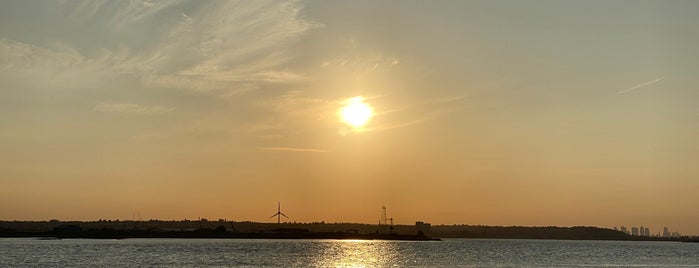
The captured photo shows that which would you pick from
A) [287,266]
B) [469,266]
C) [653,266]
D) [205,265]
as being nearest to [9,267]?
[205,265]

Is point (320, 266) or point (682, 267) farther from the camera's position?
point (682, 267)

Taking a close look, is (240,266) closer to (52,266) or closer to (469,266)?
(52,266)

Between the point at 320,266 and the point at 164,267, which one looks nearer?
the point at 164,267

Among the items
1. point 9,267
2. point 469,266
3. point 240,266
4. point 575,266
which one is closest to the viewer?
point 9,267

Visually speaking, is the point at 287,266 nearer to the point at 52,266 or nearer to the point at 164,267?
the point at 164,267

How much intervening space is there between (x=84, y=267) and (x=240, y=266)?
23529 millimetres

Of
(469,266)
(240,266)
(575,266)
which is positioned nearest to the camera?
(240,266)

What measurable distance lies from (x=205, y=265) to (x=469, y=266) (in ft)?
144

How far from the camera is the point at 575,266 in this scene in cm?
14062

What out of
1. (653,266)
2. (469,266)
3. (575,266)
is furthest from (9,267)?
(653,266)

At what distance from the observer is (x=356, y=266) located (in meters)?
129

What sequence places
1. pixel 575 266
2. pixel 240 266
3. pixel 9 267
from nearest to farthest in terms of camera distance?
pixel 9 267, pixel 240 266, pixel 575 266

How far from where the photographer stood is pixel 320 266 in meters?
127

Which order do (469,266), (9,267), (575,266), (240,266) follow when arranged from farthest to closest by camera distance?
1. (575,266)
2. (469,266)
3. (240,266)
4. (9,267)
